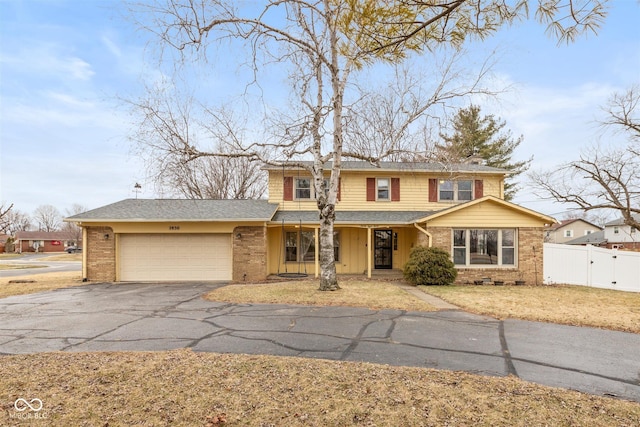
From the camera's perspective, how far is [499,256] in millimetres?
14227

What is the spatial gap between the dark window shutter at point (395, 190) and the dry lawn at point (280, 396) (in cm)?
1299

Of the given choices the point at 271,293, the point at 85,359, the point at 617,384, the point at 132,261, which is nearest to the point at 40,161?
the point at 132,261

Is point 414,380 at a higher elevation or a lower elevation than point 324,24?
lower

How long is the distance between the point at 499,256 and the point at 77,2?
14.7 metres

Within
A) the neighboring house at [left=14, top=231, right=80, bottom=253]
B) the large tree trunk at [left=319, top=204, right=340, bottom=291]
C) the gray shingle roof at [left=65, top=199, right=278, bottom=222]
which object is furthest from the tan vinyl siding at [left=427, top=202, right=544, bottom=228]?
the neighboring house at [left=14, top=231, right=80, bottom=253]

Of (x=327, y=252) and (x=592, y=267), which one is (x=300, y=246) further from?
(x=592, y=267)

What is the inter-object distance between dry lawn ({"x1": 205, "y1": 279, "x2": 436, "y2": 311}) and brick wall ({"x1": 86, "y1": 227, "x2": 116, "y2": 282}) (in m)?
6.24

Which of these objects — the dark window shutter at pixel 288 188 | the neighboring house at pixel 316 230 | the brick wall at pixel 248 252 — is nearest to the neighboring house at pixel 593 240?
the neighboring house at pixel 316 230

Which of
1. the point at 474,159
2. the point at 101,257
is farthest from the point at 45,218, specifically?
the point at 474,159

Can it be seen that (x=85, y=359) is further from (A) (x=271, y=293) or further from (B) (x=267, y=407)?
(A) (x=271, y=293)

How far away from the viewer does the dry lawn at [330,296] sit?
9.27 meters

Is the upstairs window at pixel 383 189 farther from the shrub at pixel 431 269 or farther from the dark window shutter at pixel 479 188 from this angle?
the shrub at pixel 431 269

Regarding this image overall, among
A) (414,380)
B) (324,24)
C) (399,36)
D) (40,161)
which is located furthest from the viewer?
(40,161)

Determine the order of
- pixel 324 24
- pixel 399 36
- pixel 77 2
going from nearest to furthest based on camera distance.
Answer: pixel 399 36 < pixel 77 2 < pixel 324 24
